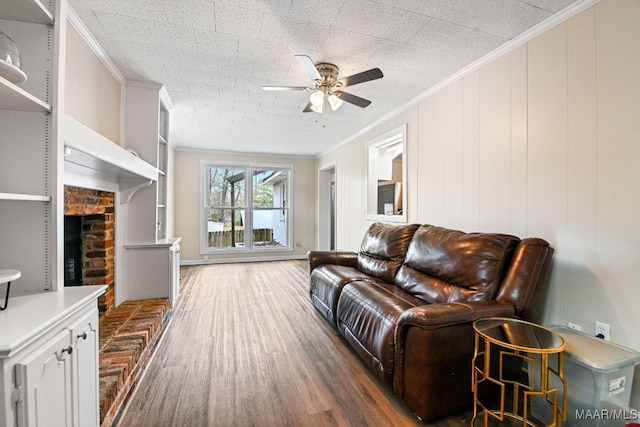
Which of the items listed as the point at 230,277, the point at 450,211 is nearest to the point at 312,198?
the point at 230,277

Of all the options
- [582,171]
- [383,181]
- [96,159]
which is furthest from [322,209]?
[582,171]

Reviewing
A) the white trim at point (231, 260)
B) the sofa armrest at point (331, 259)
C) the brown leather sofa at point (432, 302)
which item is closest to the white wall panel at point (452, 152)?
the brown leather sofa at point (432, 302)

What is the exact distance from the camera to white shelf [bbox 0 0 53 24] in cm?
118

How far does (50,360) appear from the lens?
3.32 feet

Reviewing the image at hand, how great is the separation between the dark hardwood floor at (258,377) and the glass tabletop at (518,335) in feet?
1.95

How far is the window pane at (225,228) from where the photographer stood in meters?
6.43

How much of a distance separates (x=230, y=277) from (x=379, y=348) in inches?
148

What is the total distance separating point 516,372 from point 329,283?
1.60 metres

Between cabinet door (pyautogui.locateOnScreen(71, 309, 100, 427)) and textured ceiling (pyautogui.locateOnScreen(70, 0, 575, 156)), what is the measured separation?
190 centimetres

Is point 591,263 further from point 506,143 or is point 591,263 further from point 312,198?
point 312,198

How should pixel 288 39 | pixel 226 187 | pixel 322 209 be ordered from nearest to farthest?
pixel 288 39 < pixel 226 187 < pixel 322 209

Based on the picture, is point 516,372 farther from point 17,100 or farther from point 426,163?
point 17,100

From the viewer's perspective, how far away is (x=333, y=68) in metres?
2.49

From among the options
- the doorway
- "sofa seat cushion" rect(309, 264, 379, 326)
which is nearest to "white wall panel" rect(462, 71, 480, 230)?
"sofa seat cushion" rect(309, 264, 379, 326)
